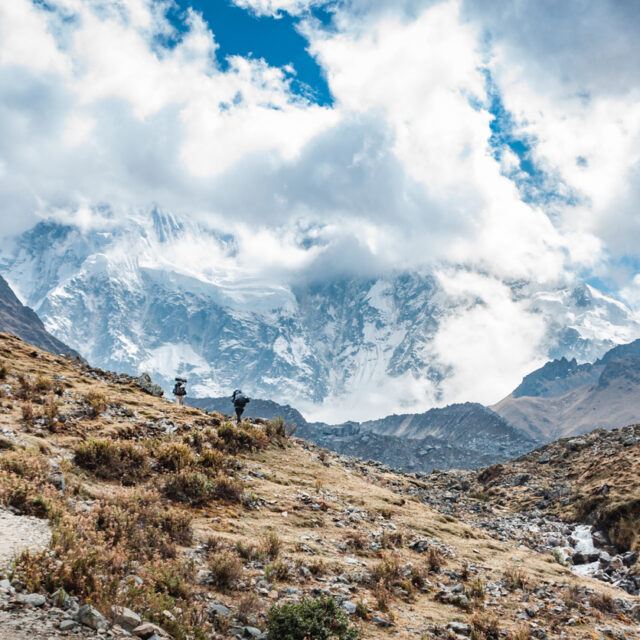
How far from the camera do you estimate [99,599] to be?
23.5 ft

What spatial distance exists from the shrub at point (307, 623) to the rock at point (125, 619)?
2.37m

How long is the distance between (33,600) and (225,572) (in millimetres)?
3928

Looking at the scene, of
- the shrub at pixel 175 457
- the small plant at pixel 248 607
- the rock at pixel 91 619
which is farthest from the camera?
the shrub at pixel 175 457

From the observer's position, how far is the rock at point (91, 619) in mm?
6547

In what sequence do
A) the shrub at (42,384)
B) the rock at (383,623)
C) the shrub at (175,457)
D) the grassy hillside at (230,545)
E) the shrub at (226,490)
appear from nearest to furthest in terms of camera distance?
the grassy hillside at (230,545) → the rock at (383,623) → the shrub at (226,490) → the shrub at (175,457) → the shrub at (42,384)

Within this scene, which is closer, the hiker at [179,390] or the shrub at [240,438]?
the shrub at [240,438]

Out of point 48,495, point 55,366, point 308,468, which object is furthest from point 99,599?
point 55,366

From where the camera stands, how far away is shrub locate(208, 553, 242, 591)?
9.62m

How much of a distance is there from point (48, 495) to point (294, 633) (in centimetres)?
626

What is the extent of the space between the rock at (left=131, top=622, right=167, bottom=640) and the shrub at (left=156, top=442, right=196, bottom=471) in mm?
8361

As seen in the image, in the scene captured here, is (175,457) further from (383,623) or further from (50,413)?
(383,623)

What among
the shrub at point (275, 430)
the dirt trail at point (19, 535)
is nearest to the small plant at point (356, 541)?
the dirt trail at point (19, 535)

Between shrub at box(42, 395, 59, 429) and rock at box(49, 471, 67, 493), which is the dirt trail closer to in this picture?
rock at box(49, 471, 67, 493)

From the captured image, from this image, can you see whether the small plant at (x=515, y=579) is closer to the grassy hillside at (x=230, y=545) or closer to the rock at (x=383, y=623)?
the grassy hillside at (x=230, y=545)
